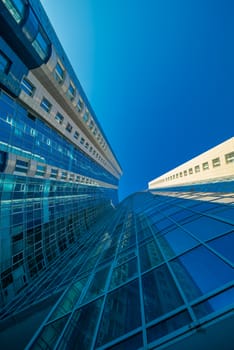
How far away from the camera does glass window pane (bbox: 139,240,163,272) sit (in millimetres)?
6480

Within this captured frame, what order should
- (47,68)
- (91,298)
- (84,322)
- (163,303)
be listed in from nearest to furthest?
1. (163,303)
2. (84,322)
3. (91,298)
4. (47,68)

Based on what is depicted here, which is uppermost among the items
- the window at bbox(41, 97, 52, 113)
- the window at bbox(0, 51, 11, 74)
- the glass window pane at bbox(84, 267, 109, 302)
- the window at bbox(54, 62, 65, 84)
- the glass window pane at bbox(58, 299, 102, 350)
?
the window at bbox(54, 62, 65, 84)

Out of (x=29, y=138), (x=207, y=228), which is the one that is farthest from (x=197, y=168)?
(x=29, y=138)

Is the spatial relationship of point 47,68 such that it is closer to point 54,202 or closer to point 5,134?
point 5,134

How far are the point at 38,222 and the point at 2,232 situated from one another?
5.72 m

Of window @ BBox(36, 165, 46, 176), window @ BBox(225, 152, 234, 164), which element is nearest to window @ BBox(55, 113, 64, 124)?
window @ BBox(36, 165, 46, 176)

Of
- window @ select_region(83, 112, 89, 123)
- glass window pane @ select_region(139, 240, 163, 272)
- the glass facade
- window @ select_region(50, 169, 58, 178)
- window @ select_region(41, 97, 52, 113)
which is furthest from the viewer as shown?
window @ select_region(83, 112, 89, 123)

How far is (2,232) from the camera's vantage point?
15.6 m

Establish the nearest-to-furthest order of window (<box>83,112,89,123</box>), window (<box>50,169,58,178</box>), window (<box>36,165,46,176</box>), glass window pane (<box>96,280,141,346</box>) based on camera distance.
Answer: glass window pane (<box>96,280,141,346</box>), window (<box>36,165,46,176</box>), window (<box>50,169,58,178</box>), window (<box>83,112,89,123</box>)

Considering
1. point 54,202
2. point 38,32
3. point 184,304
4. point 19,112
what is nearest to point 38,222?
point 54,202

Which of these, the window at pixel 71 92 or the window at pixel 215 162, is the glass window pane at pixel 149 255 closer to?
the window at pixel 215 162

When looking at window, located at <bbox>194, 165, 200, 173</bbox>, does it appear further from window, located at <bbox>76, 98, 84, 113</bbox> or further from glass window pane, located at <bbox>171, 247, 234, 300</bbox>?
glass window pane, located at <bbox>171, 247, 234, 300</bbox>

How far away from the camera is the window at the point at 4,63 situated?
50.7ft

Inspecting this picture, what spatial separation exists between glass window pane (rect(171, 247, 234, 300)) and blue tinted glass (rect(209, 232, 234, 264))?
264mm
